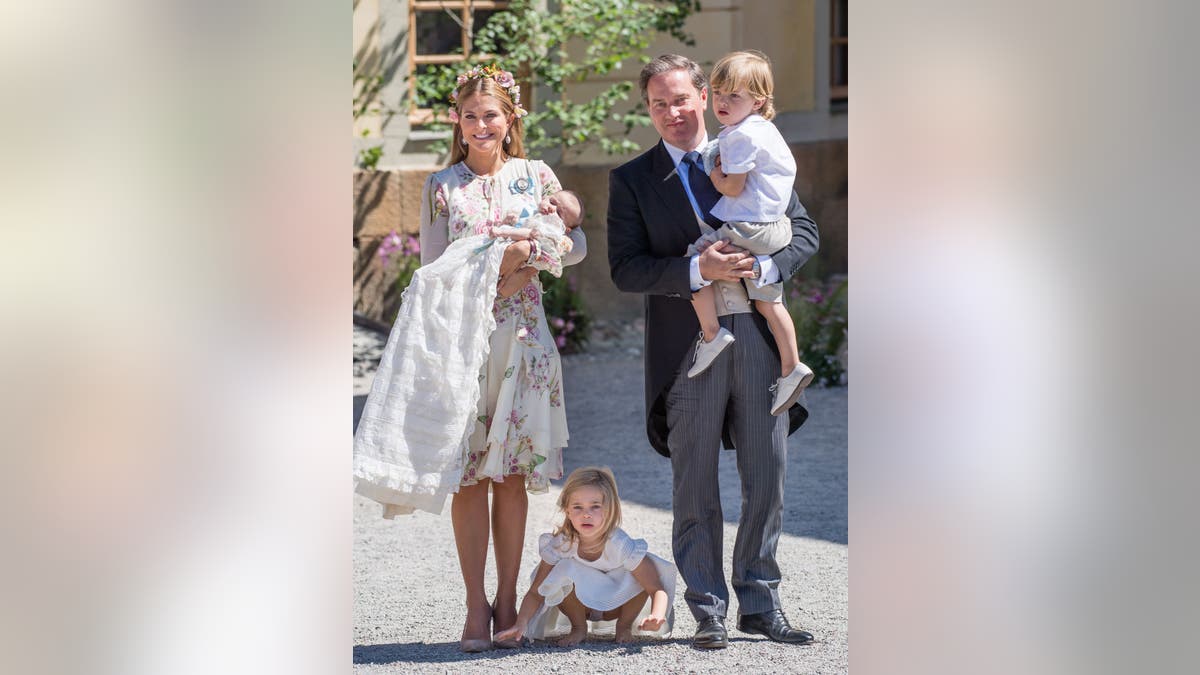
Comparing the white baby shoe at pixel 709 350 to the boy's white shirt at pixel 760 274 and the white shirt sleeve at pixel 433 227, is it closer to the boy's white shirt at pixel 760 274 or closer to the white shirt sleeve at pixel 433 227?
the boy's white shirt at pixel 760 274

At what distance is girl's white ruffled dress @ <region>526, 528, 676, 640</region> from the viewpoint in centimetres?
391

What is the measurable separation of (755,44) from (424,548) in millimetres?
6754

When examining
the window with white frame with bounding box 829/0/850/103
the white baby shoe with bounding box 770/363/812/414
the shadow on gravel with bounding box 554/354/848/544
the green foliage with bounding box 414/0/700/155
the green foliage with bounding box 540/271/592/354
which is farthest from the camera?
the window with white frame with bounding box 829/0/850/103

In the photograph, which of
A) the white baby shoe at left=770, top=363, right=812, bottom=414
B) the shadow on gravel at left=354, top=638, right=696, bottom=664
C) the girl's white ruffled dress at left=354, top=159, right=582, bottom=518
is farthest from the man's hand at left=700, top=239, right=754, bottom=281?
the shadow on gravel at left=354, top=638, right=696, bottom=664

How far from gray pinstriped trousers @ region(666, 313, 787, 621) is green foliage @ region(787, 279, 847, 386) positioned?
16.5 ft

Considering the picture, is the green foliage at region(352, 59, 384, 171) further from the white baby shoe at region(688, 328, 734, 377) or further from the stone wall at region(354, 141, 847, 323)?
the white baby shoe at region(688, 328, 734, 377)

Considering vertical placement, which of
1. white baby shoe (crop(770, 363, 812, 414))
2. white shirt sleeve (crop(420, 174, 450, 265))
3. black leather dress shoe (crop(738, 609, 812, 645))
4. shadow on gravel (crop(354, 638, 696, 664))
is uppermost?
white shirt sleeve (crop(420, 174, 450, 265))
